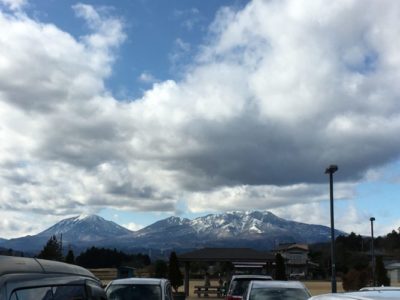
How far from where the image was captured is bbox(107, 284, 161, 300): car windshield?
1311 cm

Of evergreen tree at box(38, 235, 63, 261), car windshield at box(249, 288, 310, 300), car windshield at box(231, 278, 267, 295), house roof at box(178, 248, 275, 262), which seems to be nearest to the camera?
car windshield at box(249, 288, 310, 300)

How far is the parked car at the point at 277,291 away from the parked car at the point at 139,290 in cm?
217

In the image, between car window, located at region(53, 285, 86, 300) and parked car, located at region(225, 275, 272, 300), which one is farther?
parked car, located at region(225, 275, 272, 300)

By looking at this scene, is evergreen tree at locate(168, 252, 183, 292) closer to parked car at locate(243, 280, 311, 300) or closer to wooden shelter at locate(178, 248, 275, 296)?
wooden shelter at locate(178, 248, 275, 296)

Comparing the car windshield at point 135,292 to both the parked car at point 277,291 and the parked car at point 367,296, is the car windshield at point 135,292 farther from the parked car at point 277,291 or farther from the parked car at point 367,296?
the parked car at point 367,296

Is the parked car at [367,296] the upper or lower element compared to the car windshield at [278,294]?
upper

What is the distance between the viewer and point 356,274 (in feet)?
167

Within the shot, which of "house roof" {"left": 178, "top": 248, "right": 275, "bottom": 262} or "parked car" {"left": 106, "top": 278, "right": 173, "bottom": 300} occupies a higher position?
"house roof" {"left": 178, "top": 248, "right": 275, "bottom": 262}

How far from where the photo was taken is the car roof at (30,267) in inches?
163

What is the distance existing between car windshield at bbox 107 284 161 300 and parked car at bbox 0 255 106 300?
763cm

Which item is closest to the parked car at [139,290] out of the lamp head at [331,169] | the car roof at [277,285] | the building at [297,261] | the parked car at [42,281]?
the car roof at [277,285]

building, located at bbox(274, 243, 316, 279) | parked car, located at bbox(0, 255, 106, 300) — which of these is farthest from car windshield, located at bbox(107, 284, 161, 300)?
building, located at bbox(274, 243, 316, 279)

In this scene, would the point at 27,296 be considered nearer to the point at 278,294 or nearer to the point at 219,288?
the point at 278,294

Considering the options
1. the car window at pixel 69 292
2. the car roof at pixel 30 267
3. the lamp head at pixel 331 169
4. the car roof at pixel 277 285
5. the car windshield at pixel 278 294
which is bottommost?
the car windshield at pixel 278 294
